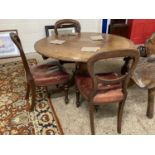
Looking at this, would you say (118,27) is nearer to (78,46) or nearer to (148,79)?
(78,46)

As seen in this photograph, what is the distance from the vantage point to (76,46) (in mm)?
2129

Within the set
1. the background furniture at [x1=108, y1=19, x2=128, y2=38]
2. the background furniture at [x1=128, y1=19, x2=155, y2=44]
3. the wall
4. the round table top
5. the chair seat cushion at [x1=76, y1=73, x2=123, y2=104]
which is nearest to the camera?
the chair seat cushion at [x1=76, y1=73, x2=123, y2=104]

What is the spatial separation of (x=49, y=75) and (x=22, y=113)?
558 mm

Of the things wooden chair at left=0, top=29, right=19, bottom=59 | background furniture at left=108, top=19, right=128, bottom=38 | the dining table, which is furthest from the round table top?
background furniture at left=108, top=19, right=128, bottom=38

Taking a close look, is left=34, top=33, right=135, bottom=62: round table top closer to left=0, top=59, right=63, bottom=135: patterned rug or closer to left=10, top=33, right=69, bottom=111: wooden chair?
left=10, top=33, right=69, bottom=111: wooden chair

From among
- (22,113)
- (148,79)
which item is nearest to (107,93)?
(148,79)

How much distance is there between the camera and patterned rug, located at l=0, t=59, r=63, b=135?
194cm

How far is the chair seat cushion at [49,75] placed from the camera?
6.82 feet

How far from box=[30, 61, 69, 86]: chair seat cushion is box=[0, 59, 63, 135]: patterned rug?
363 mm

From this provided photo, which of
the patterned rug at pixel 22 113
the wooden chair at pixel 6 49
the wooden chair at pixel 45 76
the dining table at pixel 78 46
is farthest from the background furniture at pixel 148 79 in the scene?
the wooden chair at pixel 6 49

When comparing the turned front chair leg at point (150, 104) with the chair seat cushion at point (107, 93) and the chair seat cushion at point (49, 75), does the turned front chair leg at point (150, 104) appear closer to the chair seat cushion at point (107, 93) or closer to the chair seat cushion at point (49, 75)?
the chair seat cushion at point (107, 93)
